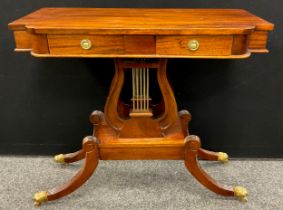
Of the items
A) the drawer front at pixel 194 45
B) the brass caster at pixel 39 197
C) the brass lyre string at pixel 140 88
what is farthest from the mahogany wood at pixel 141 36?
the brass caster at pixel 39 197

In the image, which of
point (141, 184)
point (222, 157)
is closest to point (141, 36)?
point (141, 184)

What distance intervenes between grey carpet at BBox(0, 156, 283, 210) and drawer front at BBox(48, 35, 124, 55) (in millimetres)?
682

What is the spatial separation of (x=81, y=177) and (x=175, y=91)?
0.61 m

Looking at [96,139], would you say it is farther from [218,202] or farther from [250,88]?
[250,88]

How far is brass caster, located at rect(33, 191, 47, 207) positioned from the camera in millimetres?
1296

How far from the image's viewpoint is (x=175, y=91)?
1.53 metres

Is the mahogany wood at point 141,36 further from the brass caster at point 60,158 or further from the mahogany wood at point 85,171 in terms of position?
the brass caster at point 60,158

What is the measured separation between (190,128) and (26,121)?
0.86 metres

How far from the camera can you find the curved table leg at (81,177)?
1.26 metres

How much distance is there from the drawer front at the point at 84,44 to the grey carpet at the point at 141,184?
0.68 m

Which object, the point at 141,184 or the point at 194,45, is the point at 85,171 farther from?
the point at 194,45

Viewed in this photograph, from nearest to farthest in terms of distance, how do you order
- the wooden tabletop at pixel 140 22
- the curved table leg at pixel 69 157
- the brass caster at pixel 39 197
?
the wooden tabletop at pixel 140 22, the brass caster at pixel 39 197, the curved table leg at pixel 69 157

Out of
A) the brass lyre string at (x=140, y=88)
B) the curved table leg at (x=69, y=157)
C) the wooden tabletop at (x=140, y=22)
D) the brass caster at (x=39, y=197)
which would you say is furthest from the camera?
the curved table leg at (x=69, y=157)

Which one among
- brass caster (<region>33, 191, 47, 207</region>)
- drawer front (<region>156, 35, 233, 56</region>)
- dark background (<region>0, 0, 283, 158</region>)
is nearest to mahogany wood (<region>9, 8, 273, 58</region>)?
drawer front (<region>156, 35, 233, 56</region>)
